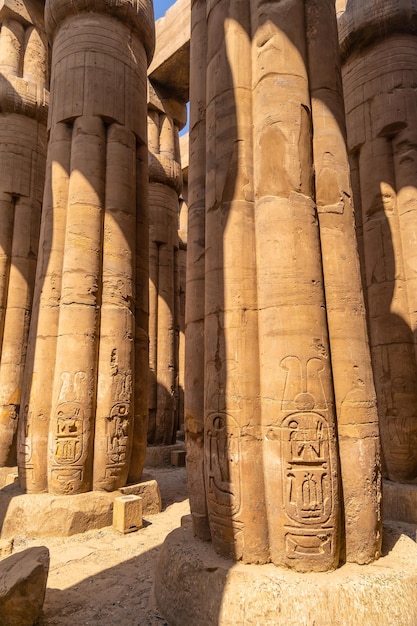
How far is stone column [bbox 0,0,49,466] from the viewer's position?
26.0ft

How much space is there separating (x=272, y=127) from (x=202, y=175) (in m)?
0.88

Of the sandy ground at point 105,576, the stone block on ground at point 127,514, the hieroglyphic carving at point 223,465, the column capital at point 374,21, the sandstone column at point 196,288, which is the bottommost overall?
the sandy ground at point 105,576

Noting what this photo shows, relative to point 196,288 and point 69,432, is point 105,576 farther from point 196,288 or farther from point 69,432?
point 196,288

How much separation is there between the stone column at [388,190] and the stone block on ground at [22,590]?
439 centimetres

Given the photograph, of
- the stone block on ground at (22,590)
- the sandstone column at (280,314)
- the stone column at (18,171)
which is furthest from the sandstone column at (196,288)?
the stone column at (18,171)

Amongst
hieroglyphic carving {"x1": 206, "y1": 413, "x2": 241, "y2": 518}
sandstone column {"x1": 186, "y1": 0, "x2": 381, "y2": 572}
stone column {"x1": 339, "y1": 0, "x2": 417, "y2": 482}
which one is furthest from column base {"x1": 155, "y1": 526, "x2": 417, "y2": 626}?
stone column {"x1": 339, "y1": 0, "x2": 417, "y2": 482}

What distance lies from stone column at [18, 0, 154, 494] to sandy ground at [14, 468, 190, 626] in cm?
69

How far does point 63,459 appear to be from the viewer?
520cm

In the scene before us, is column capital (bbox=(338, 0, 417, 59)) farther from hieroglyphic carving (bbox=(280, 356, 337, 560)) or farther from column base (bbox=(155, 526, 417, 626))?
column base (bbox=(155, 526, 417, 626))

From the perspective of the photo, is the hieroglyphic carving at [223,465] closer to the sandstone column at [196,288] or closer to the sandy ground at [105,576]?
the sandstone column at [196,288]

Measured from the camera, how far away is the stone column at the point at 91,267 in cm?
535

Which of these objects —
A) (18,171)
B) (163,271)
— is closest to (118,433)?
(18,171)

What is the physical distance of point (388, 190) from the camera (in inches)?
251

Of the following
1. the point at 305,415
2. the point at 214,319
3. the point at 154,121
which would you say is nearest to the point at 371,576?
the point at 305,415
